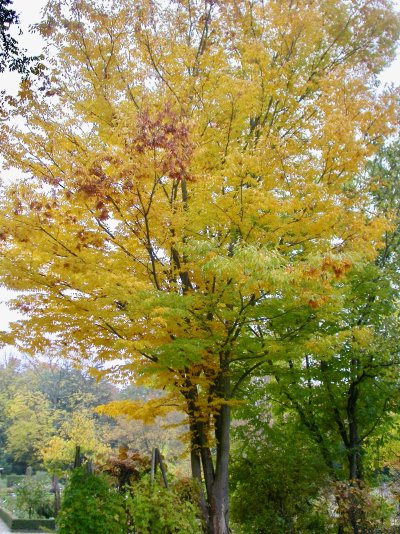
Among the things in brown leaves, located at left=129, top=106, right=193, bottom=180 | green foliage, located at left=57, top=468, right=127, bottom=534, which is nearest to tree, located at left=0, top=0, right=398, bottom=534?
brown leaves, located at left=129, top=106, right=193, bottom=180

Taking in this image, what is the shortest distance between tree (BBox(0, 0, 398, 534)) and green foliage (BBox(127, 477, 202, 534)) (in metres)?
0.93

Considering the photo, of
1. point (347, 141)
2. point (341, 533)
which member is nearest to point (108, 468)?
point (341, 533)

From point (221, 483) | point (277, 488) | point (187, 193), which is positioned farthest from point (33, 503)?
point (187, 193)

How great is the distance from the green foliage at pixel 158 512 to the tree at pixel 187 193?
93cm

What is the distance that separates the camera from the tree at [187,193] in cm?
559

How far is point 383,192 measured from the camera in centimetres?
1009

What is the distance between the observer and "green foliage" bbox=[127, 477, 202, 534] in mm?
6098

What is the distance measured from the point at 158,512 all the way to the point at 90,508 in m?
0.93

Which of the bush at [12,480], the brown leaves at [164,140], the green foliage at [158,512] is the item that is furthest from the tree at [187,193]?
the bush at [12,480]

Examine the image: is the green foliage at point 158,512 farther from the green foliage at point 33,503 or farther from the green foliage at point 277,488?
the green foliage at point 33,503

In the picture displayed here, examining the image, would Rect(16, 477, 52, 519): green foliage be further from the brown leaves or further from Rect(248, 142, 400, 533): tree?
the brown leaves

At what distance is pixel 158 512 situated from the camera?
623 cm

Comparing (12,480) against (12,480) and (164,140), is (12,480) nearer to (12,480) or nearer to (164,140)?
(12,480)

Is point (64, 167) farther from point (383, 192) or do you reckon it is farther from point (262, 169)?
point (383, 192)
